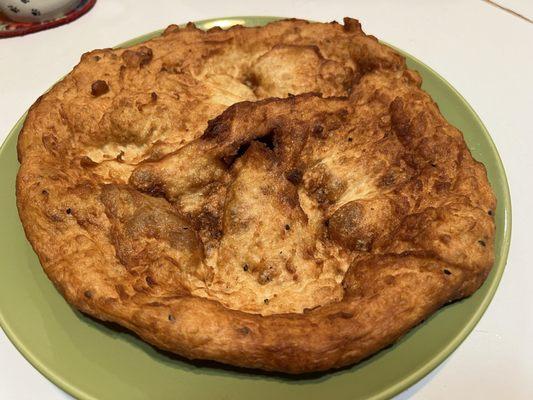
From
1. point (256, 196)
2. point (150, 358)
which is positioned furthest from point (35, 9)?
point (150, 358)

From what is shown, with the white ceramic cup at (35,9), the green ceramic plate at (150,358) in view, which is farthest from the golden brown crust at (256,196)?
the white ceramic cup at (35,9)

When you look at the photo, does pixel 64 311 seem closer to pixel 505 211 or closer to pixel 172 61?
pixel 172 61

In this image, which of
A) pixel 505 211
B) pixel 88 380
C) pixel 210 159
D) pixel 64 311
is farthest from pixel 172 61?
pixel 505 211

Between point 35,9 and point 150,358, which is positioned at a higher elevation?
point 35,9

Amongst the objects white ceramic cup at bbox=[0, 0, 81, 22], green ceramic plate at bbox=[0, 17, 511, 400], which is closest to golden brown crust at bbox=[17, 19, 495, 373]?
green ceramic plate at bbox=[0, 17, 511, 400]

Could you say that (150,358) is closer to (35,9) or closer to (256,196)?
(256,196)
